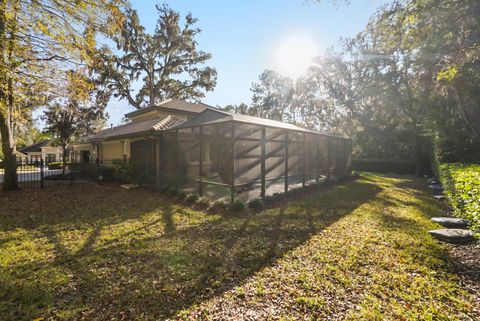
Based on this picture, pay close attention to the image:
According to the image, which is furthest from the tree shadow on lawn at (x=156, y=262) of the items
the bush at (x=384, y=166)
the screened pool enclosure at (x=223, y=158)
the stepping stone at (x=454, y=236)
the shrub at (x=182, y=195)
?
the bush at (x=384, y=166)

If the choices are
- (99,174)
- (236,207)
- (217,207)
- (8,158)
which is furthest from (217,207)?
(8,158)

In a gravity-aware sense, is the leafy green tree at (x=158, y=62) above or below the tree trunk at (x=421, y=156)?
above

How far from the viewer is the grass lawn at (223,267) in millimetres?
2609

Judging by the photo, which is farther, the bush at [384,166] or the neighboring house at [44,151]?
the neighboring house at [44,151]

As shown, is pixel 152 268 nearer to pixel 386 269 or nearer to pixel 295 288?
pixel 295 288

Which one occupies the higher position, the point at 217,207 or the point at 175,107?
the point at 175,107

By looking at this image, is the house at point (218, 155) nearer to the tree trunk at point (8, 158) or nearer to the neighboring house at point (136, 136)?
the neighboring house at point (136, 136)

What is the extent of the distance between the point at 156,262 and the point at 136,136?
8.58 m

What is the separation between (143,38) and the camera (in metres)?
21.9

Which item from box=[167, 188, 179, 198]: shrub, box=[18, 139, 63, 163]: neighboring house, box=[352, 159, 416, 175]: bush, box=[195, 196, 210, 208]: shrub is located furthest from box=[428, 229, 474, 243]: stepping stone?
box=[18, 139, 63, 163]: neighboring house

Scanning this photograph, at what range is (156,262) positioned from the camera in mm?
3678

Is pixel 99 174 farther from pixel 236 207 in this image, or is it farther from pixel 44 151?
pixel 44 151

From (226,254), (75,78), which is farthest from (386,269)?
(75,78)

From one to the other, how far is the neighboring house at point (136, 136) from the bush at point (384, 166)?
55.5 feet
